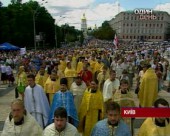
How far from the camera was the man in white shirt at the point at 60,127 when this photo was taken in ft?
16.0

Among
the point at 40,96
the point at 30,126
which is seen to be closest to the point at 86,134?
the point at 40,96

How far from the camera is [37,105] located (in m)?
8.37

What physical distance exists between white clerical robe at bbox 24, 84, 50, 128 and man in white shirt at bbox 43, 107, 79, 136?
324 cm

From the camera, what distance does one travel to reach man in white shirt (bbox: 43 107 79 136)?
4867 millimetres

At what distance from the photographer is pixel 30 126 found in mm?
5227

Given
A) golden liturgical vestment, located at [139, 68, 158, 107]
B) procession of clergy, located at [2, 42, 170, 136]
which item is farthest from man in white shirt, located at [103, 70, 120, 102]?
golden liturgical vestment, located at [139, 68, 158, 107]

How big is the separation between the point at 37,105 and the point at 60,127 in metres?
3.52

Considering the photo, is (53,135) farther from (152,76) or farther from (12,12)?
(12,12)

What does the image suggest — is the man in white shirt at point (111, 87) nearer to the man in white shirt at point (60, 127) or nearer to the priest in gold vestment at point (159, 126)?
the man in white shirt at point (60, 127)

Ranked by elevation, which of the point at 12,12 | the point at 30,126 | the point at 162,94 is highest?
the point at 12,12

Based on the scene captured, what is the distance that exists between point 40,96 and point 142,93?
14.4 feet

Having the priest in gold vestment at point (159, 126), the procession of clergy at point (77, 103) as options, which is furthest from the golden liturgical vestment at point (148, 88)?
the priest in gold vestment at point (159, 126)

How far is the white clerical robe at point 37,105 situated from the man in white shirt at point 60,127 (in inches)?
128

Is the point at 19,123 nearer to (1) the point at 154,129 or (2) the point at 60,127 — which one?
(2) the point at 60,127
